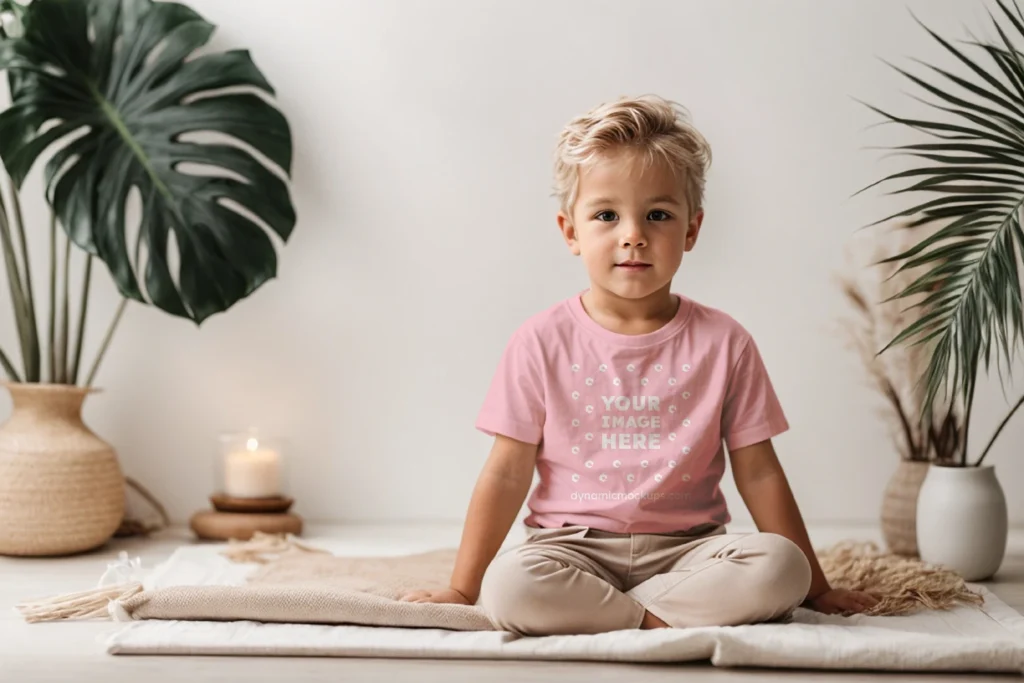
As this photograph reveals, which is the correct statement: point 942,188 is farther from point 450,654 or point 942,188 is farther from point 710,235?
point 450,654

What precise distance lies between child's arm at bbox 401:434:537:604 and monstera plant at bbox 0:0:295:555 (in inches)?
32.4

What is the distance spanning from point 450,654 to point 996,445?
1460 millimetres

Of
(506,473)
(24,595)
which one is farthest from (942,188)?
(24,595)

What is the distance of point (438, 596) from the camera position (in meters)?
1.55

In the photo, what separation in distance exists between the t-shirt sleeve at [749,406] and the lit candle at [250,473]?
995mm

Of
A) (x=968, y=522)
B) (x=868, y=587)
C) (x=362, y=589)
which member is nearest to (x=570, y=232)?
(x=362, y=589)

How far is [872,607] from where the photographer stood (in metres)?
1.60

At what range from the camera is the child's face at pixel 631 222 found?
1580 mm

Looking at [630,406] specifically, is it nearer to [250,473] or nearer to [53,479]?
[250,473]

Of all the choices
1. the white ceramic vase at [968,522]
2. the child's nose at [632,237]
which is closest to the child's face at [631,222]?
the child's nose at [632,237]

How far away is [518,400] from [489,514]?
164 mm

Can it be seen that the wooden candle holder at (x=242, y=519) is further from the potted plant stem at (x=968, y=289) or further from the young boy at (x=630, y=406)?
the potted plant stem at (x=968, y=289)

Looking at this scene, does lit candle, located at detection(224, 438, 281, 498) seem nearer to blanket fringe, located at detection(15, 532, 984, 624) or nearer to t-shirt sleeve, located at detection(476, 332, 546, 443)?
blanket fringe, located at detection(15, 532, 984, 624)

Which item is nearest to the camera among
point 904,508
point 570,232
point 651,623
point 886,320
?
point 651,623
